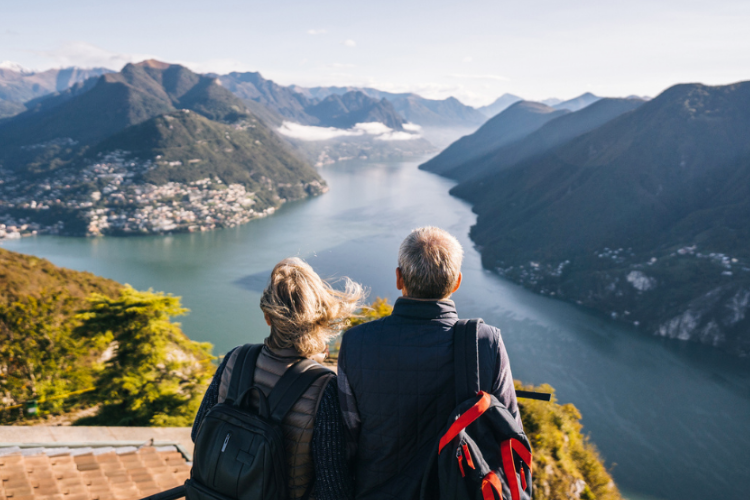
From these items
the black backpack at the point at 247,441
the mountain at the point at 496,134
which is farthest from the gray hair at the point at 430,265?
the mountain at the point at 496,134

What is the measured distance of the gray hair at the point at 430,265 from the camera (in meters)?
1.28

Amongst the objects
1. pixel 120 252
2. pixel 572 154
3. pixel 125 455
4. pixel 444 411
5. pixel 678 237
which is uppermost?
pixel 572 154

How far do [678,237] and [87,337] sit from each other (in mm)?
47933

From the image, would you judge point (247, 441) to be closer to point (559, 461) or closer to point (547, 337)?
point (559, 461)

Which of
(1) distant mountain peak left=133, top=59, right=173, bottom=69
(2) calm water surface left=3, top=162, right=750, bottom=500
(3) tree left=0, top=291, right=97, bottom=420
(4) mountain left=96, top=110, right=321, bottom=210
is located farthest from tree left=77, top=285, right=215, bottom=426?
(1) distant mountain peak left=133, top=59, right=173, bottom=69

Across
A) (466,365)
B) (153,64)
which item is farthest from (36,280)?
(153,64)

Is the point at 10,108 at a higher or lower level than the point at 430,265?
higher

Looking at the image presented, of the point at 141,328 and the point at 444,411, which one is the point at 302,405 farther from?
the point at 141,328

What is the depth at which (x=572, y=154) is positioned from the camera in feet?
211

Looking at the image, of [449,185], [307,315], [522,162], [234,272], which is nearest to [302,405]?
[307,315]

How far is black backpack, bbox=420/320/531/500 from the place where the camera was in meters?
1.06

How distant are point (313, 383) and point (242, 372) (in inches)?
8.3

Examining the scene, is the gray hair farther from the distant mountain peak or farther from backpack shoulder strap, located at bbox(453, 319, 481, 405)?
the distant mountain peak

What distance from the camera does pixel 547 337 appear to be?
27938 millimetres
